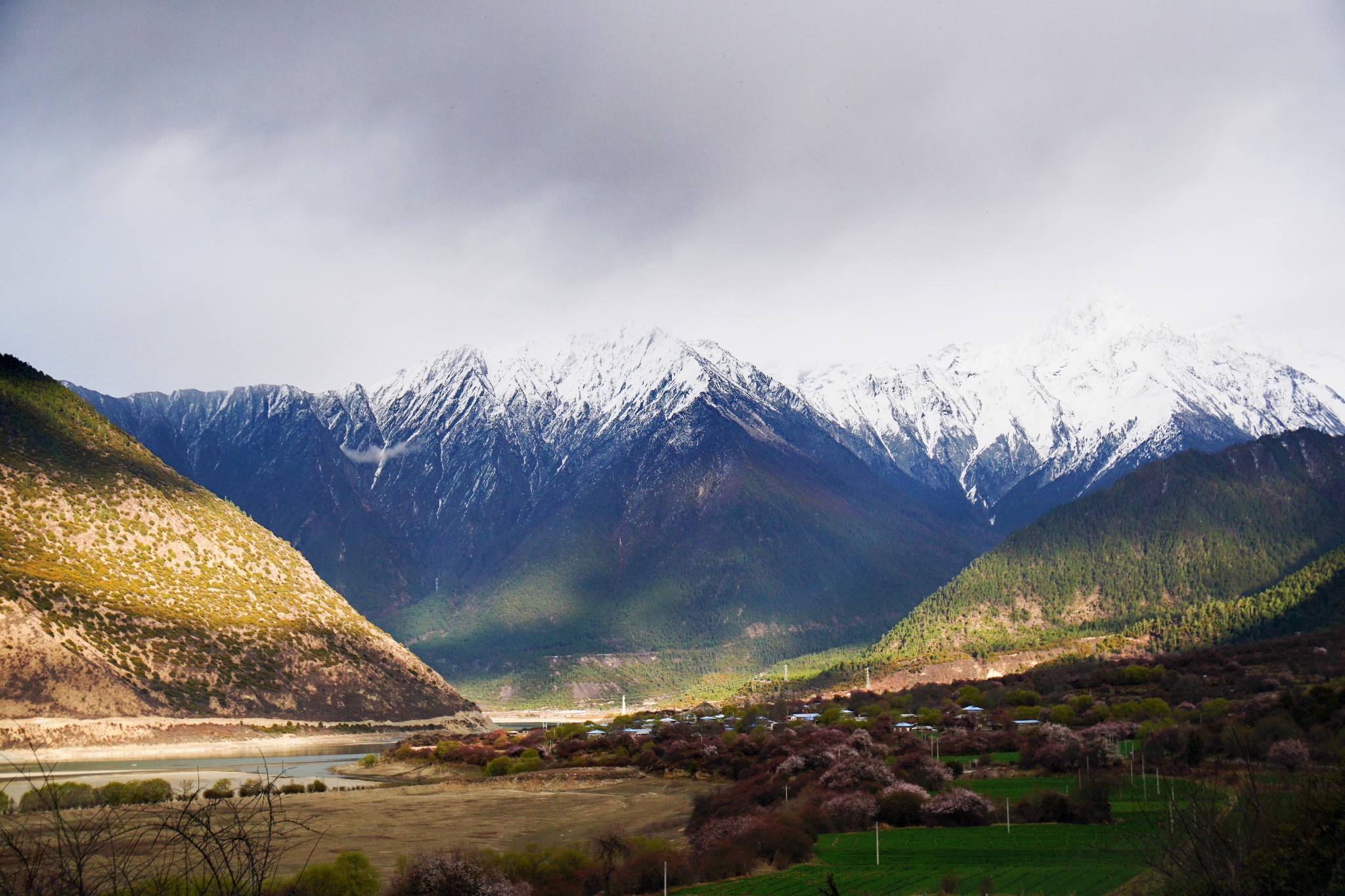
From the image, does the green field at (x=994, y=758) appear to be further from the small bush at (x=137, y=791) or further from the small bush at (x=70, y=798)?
the small bush at (x=70, y=798)

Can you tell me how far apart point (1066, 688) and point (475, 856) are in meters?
81.2

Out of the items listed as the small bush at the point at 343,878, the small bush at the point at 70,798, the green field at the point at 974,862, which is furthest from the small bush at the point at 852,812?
the small bush at the point at 70,798

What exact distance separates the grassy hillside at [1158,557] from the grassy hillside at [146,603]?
89778 millimetres

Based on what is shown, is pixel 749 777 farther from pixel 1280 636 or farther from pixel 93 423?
pixel 93 423

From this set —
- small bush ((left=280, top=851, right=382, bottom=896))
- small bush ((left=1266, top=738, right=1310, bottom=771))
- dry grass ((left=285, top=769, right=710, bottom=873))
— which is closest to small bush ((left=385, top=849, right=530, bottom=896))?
small bush ((left=280, top=851, right=382, bottom=896))

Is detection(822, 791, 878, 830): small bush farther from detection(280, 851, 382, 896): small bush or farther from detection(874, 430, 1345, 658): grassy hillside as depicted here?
detection(874, 430, 1345, 658): grassy hillside

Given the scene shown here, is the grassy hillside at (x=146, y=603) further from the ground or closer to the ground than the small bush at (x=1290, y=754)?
further from the ground

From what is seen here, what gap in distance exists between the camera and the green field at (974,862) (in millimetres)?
33906

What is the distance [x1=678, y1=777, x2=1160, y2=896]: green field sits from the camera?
33906 millimetres

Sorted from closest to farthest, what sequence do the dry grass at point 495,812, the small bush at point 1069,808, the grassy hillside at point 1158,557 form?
the small bush at point 1069,808
the dry grass at point 495,812
the grassy hillside at point 1158,557

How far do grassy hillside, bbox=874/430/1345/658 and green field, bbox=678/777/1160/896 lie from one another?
106 meters

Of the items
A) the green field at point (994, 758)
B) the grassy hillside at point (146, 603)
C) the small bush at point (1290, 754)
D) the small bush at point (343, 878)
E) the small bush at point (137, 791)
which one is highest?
the grassy hillside at point (146, 603)

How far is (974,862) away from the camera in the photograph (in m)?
38.6

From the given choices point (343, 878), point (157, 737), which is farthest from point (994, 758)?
point (157, 737)
